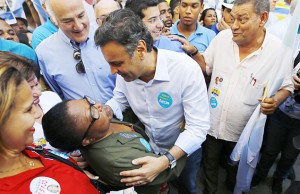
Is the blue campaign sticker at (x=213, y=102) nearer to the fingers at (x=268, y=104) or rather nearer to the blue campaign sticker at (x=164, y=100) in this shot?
the fingers at (x=268, y=104)

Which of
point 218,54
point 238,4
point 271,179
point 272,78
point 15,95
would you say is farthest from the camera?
point 271,179

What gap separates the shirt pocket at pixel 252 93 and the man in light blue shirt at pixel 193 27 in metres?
0.89

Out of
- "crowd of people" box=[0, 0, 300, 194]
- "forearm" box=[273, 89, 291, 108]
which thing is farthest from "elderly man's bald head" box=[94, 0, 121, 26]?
"forearm" box=[273, 89, 291, 108]

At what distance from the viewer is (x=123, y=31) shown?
4.76 ft

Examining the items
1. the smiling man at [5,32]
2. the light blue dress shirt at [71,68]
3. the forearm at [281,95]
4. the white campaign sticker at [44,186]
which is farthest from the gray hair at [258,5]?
the smiling man at [5,32]

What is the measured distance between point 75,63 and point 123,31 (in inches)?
31.8

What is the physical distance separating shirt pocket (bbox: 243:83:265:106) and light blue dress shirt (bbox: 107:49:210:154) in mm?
524

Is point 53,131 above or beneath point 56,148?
above

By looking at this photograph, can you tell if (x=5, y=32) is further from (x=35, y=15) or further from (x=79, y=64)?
(x=35, y=15)

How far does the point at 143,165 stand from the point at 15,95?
751 mm

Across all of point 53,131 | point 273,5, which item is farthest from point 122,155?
point 273,5

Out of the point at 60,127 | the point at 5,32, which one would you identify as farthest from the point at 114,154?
the point at 5,32

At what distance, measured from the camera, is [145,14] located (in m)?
2.25

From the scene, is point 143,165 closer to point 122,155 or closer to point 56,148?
point 122,155
